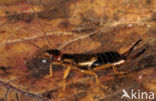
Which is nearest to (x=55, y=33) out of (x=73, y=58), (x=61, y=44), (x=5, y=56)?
(x=61, y=44)

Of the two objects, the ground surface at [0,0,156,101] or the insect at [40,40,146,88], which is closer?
the ground surface at [0,0,156,101]

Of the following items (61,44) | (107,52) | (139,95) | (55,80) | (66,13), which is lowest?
(139,95)

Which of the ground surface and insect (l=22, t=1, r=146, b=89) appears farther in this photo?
Result: insect (l=22, t=1, r=146, b=89)

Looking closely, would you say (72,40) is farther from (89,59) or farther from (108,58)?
(108,58)

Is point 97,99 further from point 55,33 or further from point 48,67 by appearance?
point 55,33
